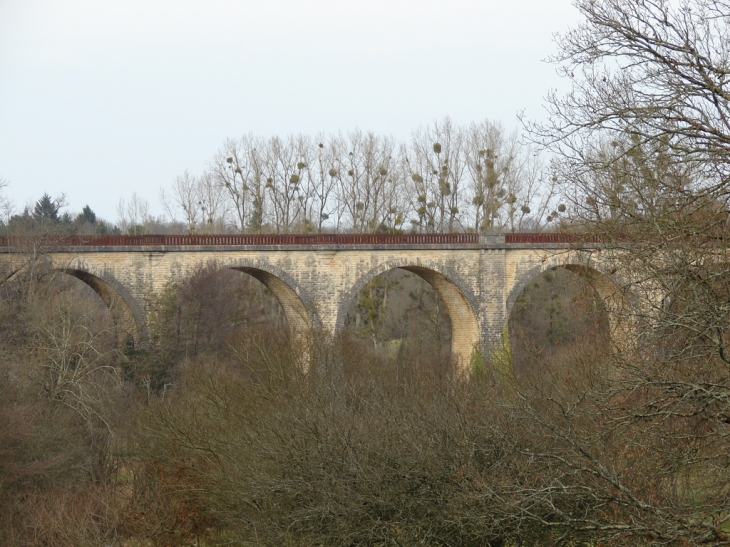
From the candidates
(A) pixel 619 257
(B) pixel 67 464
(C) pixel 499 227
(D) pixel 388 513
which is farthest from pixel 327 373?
(C) pixel 499 227

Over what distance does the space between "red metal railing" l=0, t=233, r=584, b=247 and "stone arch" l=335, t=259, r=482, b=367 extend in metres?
0.77

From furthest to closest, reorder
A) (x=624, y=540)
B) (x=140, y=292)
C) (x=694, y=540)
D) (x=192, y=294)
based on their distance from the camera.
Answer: (x=192, y=294) < (x=140, y=292) < (x=624, y=540) < (x=694, y=540)

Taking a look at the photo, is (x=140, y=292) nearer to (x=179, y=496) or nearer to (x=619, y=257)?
(x=179, y=496)

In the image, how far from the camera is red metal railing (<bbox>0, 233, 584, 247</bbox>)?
22.5 meters

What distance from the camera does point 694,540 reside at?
573cm

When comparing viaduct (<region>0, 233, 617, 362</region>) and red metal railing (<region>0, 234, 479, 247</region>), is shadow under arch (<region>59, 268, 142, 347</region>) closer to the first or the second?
viaduct (<region>0, 233, 617, 362</region>)

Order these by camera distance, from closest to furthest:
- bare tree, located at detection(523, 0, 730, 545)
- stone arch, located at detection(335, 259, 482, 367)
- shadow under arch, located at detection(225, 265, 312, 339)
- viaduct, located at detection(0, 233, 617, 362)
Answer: bare tree, located at detection(523, 0, 730, 545), viaduct, located at detection(0, 233, 617, 362), shadow under arch, located at detection(225, 265, 312, 339), stone arch, located at detection(335, 259, 482, 367)

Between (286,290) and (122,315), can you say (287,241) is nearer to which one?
(286,290)

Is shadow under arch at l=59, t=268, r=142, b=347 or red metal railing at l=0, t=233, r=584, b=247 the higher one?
red metal railing at l=0, t=233, r=584, b=247

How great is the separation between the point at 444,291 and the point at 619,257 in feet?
64.4

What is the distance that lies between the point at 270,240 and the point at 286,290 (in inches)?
62.0

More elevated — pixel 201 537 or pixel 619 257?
pixel 619 257

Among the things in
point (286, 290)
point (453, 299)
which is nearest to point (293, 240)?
point (286, 290)

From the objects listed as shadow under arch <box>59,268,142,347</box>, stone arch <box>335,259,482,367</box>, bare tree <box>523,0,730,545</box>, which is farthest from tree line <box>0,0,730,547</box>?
stone arch <box>335,259,482,367</box>
